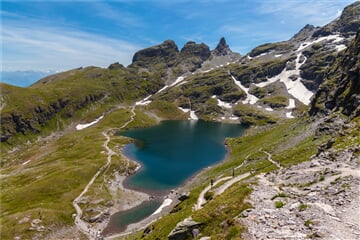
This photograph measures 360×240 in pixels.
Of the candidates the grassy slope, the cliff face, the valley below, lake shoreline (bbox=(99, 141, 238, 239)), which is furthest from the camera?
the cliff face

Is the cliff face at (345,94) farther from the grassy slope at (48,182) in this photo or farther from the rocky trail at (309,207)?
the grassy slope at (48,182)

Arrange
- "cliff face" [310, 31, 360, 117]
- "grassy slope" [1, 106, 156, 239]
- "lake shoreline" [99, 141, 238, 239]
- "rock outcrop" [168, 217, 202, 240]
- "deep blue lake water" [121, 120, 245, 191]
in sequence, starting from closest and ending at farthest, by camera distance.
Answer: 1. "rock outcrop" [168, 217, 202, 240]
2. "lake shoreline" [99, 141, 238, 239]
3. "grassy slope" [1, 106, 156, 239]
4. "cliff face" [310, 31, 360, 117]
5. "deep blue lake water" [121, 120, 245, 191]

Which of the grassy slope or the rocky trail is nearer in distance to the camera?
the rocky trail

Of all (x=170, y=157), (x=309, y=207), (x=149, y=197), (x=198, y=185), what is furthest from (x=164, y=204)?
(x=309, y=207)

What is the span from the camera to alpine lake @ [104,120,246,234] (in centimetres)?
9029

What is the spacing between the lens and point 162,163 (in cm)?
13775

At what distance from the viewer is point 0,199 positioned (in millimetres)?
99375

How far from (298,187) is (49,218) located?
256ft

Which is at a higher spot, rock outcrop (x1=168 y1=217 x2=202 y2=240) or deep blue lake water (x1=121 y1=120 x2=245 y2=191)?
rock outcrop (x1=168 y1=217 x2=202 y2=240)

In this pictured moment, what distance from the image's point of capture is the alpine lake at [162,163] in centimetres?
9029

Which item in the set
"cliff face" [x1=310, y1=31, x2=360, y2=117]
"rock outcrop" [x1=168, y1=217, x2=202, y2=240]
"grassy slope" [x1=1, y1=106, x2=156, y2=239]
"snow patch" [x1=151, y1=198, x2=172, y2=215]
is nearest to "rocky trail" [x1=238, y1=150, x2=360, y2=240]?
"rock outcrop" [x1=168, y1=217, x2=202, y2=240]

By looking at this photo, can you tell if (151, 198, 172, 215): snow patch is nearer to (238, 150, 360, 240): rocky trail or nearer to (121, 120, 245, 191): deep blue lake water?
(121, 120, 245, 191): deep blue lake water

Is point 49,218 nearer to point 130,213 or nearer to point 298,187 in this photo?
point 130,213

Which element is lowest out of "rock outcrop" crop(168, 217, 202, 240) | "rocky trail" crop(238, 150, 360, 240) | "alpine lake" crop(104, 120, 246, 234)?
"alpine lake" crop(104, 120, 246, 234)
